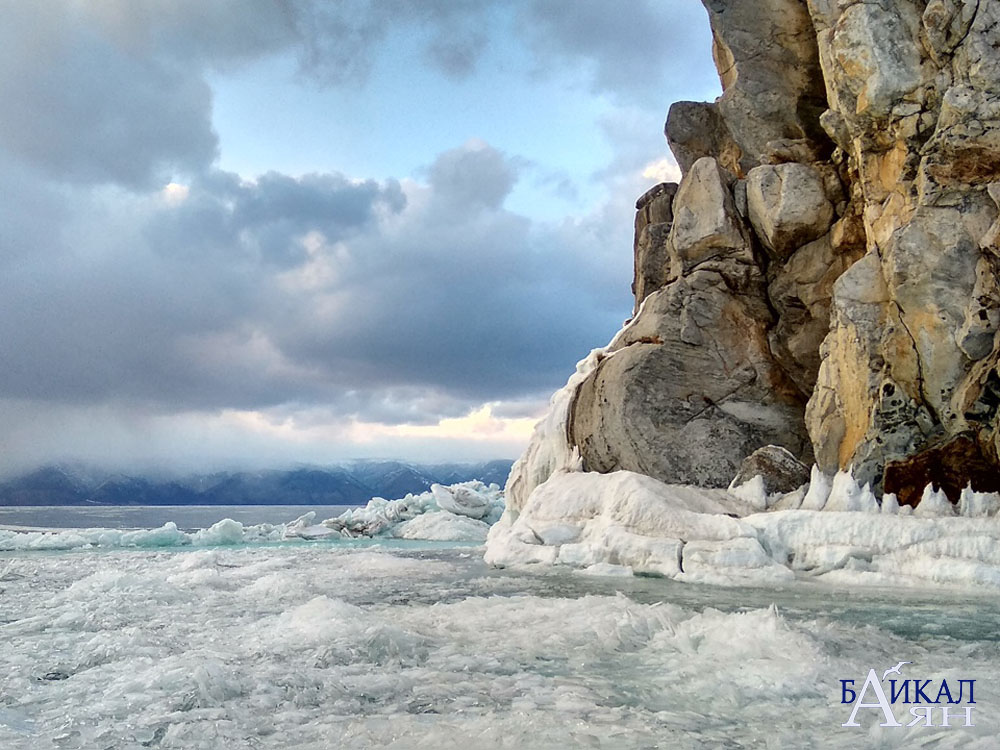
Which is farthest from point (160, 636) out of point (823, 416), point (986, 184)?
point (986, 184)

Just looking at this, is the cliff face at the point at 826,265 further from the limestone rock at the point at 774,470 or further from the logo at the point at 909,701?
the logo at the point at 909,701

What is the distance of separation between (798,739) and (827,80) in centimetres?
2093

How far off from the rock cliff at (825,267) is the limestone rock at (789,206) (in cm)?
6

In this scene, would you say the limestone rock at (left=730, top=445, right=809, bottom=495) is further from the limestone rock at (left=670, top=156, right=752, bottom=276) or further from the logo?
the logo

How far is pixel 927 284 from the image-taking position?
58.2 feet

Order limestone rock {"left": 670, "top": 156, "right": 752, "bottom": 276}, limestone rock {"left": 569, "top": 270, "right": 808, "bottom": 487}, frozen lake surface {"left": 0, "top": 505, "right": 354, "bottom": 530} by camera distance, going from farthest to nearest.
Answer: frozen lake surface {"left": 0, "top": 505, "right": 354, "bottom": 530}
limestone rock {"left": 670, "top": 156, "right": 752, "bottom": 276}
limestone rock {"left": 569, "top": 270, "right": 808, "bottom": 487}

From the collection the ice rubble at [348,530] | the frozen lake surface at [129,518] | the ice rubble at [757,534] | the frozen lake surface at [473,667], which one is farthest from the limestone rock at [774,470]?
the frozen lake surface at [129,518]

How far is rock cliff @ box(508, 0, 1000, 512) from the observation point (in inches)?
692

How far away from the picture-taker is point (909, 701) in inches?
237

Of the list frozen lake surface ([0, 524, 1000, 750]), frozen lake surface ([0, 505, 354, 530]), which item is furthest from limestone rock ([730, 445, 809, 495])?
frozen lake surface ([0, 505, 354, 530])

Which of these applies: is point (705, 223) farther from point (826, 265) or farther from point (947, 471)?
point (947, 471)

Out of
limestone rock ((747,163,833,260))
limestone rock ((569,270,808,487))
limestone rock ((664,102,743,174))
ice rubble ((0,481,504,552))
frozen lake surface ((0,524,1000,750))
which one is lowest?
ice rubble ((0,481,504,552))

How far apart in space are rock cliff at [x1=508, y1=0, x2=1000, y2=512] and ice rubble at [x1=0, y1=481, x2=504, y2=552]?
1130 centimetres

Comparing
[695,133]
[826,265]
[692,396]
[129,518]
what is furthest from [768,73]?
[129,518]
